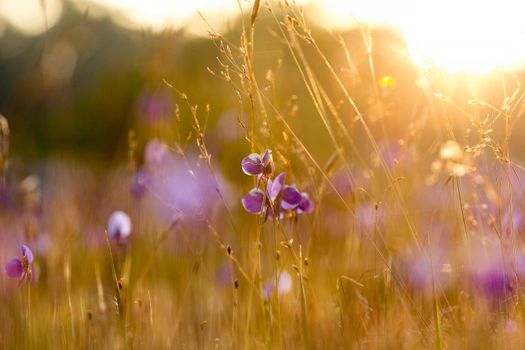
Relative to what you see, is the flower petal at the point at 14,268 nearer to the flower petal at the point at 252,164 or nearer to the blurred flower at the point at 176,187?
the blurred flower at the point at 176,187

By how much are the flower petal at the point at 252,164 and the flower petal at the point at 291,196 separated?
0.45 ft

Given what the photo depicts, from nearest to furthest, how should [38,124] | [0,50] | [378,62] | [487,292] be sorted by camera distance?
[487,292]
[378,62]
[38,124]
[0,50]

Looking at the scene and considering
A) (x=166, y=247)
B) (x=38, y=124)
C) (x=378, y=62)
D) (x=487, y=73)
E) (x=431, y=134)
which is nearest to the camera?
(x=487, y=73)

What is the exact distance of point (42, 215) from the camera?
342 centimetres

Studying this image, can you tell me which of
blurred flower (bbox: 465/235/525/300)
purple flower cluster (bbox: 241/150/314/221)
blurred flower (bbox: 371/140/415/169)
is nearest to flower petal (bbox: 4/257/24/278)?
purple flower cluster (bbox: 241/150/314/221)

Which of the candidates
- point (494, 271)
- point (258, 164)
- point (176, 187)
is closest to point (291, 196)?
point (258, 164)

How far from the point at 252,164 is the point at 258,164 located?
1cm

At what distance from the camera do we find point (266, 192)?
5.10 ft

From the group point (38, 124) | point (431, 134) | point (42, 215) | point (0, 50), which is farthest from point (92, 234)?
point (0, 50)

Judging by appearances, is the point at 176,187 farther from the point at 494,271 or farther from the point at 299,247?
the point at 494,271

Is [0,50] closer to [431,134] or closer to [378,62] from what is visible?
[378,62]

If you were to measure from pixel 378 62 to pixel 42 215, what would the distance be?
516 centimetres

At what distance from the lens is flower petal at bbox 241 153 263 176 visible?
1.56 m

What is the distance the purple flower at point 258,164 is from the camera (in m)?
1.56
